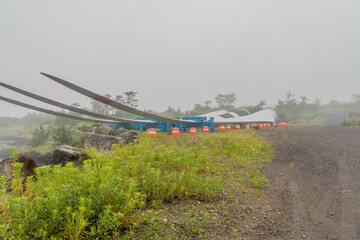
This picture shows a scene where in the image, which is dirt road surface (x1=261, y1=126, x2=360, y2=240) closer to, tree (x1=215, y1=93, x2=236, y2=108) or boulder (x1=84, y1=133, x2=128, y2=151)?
boulder (x1=84, y1=133, x2=128, y2=151)

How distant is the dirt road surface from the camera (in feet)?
8.15

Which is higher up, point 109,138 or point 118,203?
point 109,138

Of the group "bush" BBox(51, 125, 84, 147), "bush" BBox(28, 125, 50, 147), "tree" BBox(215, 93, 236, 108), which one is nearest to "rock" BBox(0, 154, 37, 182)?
"bush" BBox(51, 125, 84, 147)

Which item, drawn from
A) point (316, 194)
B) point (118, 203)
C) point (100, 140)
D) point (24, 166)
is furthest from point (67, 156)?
point (316, 194)

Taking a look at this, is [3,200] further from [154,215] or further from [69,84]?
[69,84]

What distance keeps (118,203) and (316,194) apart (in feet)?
12.4

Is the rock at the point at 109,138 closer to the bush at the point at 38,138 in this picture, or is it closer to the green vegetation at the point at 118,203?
the bush at the point at 38,138

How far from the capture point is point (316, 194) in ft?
11.9

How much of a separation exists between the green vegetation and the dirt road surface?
552 mm

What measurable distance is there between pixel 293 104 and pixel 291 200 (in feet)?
174

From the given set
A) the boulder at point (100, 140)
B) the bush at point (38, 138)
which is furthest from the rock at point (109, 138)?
the bush at point (38, 138)

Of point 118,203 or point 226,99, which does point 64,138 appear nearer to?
point 118,203

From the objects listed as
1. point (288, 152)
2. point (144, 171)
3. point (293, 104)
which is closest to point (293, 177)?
point (288, 152)

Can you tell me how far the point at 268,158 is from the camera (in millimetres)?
6379
